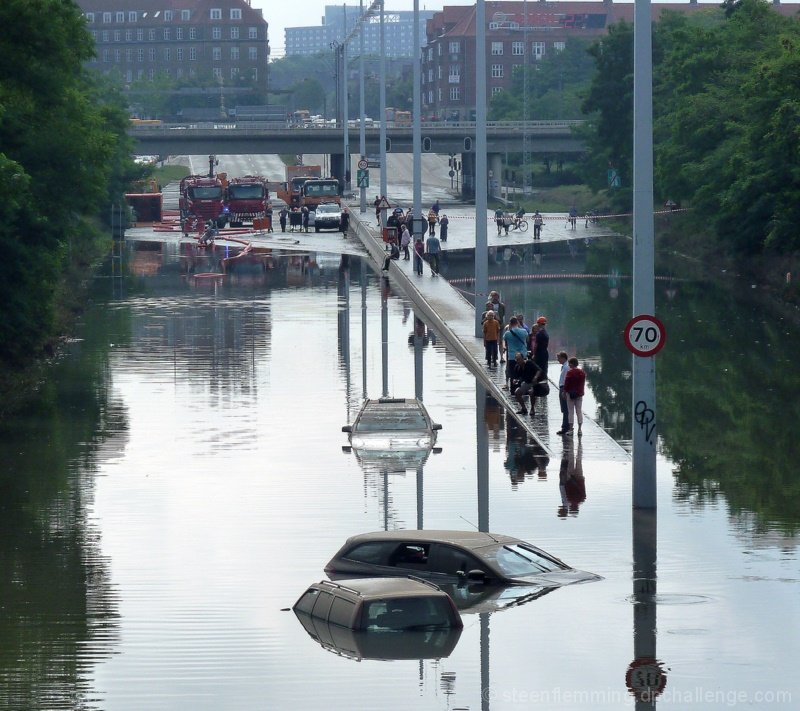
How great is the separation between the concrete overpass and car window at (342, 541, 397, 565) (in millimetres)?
104362

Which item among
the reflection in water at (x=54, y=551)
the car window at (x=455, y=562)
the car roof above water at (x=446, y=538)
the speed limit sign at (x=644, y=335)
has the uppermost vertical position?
the speed limit sign at (x=644, y=335)

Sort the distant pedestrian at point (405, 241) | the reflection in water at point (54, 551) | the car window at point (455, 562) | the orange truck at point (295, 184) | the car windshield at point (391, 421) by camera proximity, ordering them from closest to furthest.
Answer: the reflection in water at point (54, 551) < the car window at point (455, 562) < the car windshield at point (391, 421) < the distant pedestrian at point (405, 241) < the orange truck at point (295, 184)

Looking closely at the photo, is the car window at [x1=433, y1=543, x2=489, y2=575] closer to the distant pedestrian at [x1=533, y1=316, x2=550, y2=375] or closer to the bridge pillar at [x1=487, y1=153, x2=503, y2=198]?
the distant pedestrian at [x1=533, y1=316, x2=550, y2=375]

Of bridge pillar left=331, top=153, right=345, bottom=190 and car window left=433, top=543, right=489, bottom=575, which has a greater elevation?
bridge pillar left=331, top=153, right=345, bottom=190

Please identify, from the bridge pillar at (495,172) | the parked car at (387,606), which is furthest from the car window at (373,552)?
the bridge pillar at (495,172)

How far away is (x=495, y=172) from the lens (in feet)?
447

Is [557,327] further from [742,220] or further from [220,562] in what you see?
[220,562]

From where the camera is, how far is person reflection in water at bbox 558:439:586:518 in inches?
931

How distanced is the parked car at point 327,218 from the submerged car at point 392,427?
60372 millimetres

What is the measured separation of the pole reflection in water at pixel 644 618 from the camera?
15089 mm

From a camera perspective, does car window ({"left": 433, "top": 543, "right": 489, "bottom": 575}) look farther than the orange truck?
No

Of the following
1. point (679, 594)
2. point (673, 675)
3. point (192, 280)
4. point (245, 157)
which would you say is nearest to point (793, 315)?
point (192, 280)

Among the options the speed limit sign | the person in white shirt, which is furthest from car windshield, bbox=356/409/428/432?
the speed limit sign

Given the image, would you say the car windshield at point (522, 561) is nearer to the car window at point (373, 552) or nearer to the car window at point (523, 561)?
the car window at point (523, 561)
